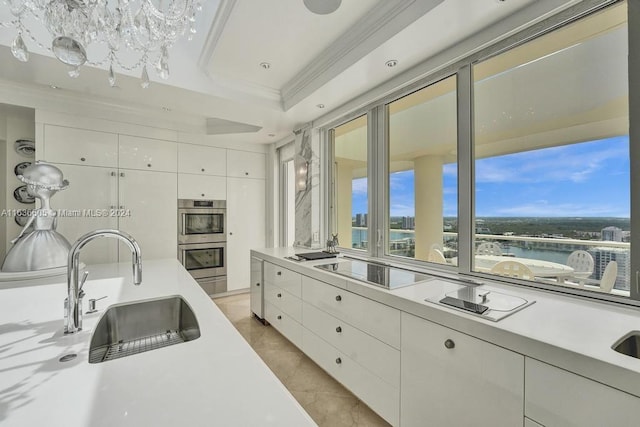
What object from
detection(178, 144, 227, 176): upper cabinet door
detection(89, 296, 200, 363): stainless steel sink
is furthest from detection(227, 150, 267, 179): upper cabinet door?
detection(89, 296, 200, 363): stainless steel sink

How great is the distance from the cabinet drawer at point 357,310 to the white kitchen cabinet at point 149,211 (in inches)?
94.9

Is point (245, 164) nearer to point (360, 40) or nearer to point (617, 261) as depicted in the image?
point (360, 40)

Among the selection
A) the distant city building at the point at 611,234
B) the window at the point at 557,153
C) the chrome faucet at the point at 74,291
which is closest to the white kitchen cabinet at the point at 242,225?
the chrome faucet at the point at 74,291

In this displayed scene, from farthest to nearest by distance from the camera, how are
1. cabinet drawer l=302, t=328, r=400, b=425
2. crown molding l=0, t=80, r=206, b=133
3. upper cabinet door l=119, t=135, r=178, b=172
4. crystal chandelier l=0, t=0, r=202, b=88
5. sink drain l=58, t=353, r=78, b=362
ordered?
upper cabinet door l=119, t=135, r=178, b=172 < crown molding l=0, t=80, r=206, b=133 < cabinet drawer l=302, t=328, r=400, b=425 < crystal chandelier l=0, t=0, r=202, b=88 < sink drain l=58, t=353, r=78, b=362

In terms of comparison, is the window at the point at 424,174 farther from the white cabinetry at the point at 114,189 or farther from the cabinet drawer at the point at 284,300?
the white cabinetry at the point at 114,189

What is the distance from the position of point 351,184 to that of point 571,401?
2426mm

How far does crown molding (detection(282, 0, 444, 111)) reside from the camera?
161 centimetres

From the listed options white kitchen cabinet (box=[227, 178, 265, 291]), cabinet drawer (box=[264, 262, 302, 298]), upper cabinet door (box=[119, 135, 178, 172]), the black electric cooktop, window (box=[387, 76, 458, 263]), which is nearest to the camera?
the black electric cooktop

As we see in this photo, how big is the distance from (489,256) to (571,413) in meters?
1.05

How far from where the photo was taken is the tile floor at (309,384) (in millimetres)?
1683

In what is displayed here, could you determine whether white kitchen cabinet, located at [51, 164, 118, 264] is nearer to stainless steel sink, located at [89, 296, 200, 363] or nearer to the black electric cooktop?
stainless steel sink, located at [89, 296, 200, 363]

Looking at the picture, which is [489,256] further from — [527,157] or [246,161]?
[246,161]

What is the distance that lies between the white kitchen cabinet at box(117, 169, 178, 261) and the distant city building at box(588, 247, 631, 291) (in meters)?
4.10

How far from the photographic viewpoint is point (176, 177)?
370 centimetres
